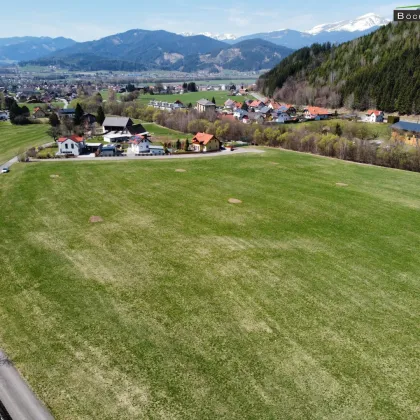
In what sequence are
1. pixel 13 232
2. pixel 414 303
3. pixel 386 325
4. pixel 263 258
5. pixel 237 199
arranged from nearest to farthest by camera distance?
1. pixel 386 325
2. pixel 414 303
3. pixel 263 258
4. pixel 13 232
5. pixel 237 199

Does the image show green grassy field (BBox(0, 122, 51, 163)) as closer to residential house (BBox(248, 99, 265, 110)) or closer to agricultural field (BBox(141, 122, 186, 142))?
agricultural field (BBox(141, 122, 186, 142))

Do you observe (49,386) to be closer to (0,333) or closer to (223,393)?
(0,333)

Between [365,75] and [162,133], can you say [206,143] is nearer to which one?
[162,133]

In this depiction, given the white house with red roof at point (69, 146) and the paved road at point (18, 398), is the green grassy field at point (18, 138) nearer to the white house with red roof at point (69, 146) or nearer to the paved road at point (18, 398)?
the white house with red roof at point (69, 146)

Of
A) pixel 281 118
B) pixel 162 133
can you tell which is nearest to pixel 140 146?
pixel 162 133

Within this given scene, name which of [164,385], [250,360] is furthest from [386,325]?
[164,385]

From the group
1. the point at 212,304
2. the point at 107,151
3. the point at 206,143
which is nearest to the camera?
the point at 212,304

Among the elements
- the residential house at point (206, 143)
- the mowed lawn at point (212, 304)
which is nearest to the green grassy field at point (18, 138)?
the mowed lawn at point (212, 304)
